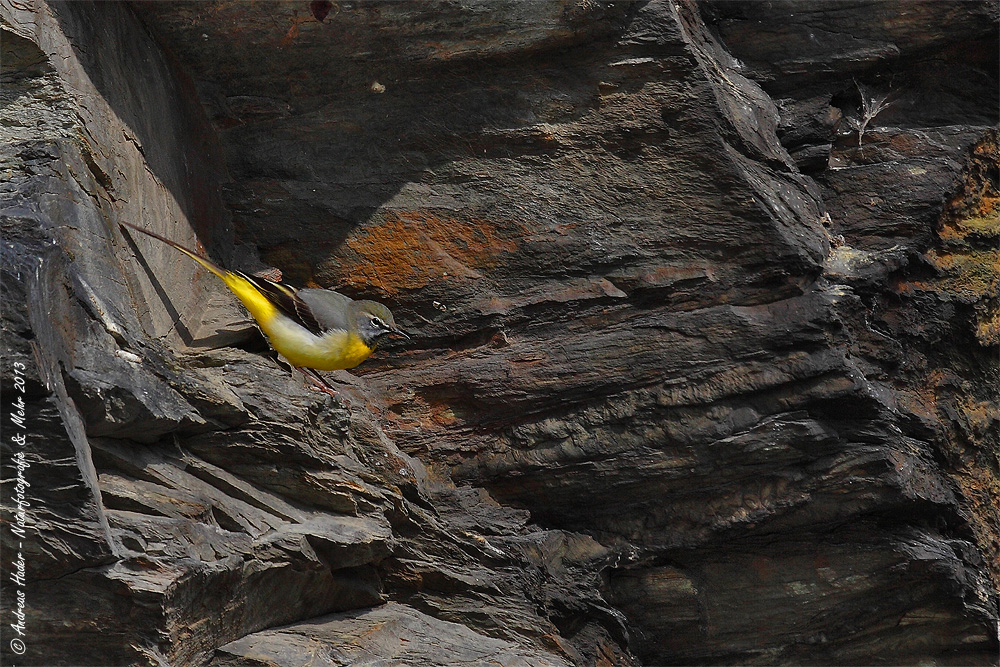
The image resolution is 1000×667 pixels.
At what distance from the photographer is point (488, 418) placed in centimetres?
690

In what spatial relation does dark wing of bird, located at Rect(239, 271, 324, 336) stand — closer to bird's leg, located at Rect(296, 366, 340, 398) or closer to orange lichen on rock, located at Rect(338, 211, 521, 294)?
bird's leg, located at Rect(296, 366, 340, 398)

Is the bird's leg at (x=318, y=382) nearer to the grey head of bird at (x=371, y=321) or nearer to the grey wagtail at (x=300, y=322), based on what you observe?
the grey wagtail at (x=300, y=322)

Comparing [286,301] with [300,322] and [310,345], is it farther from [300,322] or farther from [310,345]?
[310,345]

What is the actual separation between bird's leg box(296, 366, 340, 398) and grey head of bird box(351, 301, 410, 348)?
1.39ft

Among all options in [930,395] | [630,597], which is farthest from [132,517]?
[930,395]

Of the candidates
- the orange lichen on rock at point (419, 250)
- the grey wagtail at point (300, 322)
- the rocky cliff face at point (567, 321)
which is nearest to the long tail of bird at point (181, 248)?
the grey wagtail at point (300, 322)

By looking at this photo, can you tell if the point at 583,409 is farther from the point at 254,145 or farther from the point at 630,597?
the point at 254,145

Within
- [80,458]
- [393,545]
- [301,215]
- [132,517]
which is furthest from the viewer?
[301,215]

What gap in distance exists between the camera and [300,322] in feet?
20.4

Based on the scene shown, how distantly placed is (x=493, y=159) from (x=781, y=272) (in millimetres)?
2243

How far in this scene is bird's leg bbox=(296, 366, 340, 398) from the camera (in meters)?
6.54

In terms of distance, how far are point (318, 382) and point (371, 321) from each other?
58 centimetres

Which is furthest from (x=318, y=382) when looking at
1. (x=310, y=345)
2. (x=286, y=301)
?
(x=286, y=301)

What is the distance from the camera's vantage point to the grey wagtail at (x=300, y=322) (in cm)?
619
